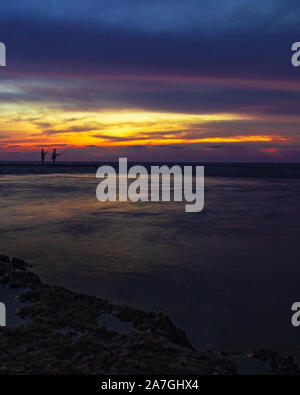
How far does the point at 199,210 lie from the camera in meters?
20.9

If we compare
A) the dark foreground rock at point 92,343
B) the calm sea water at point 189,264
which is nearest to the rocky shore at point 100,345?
the dark foreground rock at point 92,343

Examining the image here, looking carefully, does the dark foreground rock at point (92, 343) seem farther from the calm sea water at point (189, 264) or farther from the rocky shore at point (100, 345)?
the calm sea water at point (189, 264)

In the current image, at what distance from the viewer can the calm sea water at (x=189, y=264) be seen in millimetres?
6156

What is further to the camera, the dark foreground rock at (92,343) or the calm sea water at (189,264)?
the calm sea water at (189,264)

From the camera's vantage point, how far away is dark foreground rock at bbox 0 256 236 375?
14.1ft

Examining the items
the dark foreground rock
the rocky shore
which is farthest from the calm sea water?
the dark foreground rock

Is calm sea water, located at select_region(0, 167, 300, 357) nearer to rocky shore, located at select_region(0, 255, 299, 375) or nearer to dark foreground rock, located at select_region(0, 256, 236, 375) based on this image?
rocky shore, located at select_region(0, 255, 299, 375)

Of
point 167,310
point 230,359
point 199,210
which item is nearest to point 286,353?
point 230,359

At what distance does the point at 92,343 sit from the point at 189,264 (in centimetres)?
497

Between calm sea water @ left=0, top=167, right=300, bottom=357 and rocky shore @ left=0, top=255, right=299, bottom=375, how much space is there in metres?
0.70

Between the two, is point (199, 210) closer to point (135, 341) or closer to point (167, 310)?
point (167, 310)

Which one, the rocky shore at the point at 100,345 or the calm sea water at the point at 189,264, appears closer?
the rocky shore at the point at 100,345

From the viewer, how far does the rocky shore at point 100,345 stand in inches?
169
